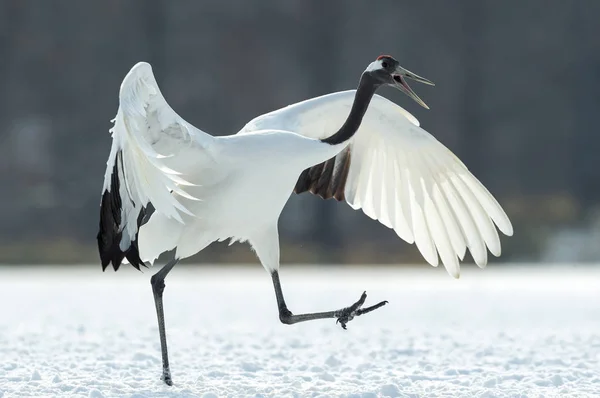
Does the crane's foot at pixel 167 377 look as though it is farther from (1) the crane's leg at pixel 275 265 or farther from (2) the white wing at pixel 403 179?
(2) the white wing at pixel 403 179

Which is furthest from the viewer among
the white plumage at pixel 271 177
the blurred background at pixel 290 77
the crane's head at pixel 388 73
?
the blurred background at pixel 290 77

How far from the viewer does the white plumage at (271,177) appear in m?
5.14

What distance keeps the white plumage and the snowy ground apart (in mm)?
617

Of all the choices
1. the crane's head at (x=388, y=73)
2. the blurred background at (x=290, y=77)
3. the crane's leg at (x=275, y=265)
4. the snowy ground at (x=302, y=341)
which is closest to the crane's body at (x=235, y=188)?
the crane's leg at (x=275, y=265)

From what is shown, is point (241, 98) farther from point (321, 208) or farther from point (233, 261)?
point (233, 261)

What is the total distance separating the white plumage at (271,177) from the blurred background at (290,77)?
1382cm

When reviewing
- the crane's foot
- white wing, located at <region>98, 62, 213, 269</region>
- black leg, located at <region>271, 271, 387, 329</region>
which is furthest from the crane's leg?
the crane's foot

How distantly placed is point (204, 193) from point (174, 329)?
243cm

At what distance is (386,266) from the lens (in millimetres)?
16188

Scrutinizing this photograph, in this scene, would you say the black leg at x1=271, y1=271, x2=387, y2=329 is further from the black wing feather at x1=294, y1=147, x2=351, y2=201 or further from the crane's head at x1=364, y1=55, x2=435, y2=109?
the crane's head at x1=364, y1=55, x2=435, y2=109

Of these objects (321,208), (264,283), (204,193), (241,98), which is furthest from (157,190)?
(241,98)

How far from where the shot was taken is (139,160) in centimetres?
509

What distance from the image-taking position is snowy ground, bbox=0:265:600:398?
5.44 meters

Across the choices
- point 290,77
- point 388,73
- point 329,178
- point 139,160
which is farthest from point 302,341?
point 290,77
